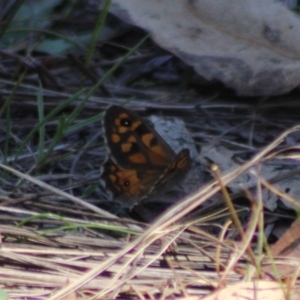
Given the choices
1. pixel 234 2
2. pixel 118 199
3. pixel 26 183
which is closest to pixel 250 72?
pixel 234 2

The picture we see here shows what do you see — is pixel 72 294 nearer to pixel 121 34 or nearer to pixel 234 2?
pixel 234 2

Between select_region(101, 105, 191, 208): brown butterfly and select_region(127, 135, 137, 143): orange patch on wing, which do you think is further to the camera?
select_region(127, 135, 137, 143): orange patch on wing

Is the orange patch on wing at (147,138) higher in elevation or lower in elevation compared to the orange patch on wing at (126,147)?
higher

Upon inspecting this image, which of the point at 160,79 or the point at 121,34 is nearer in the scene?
the point at 160,79

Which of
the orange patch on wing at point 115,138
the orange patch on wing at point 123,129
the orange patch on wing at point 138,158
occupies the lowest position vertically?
the orange patch on wing at point 138,158

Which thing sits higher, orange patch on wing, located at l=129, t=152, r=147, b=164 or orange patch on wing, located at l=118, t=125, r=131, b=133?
orange patch on wing, located at l=118, t=125, r=131, b=133

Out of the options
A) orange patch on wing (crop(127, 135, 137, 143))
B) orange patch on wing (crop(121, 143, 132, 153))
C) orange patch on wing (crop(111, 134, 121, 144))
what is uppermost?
orange patch on wing (crop(111, 134, 121, 144))

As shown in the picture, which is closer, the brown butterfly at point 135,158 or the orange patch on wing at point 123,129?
the brown butterfly at point 135,158
